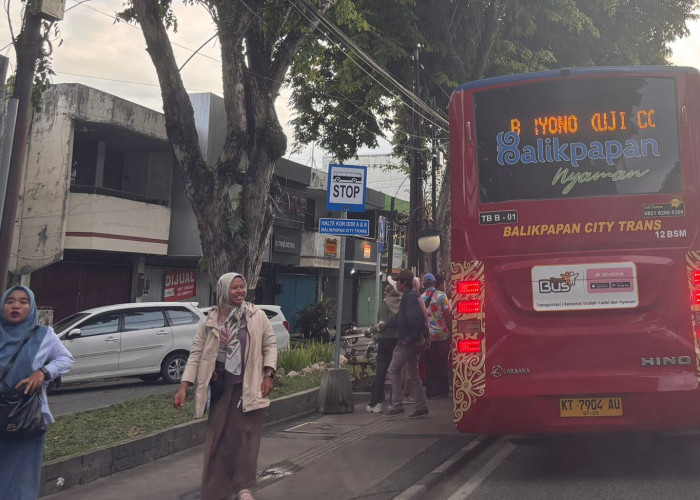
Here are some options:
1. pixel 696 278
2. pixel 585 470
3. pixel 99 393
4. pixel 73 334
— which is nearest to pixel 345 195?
pixel 585 470

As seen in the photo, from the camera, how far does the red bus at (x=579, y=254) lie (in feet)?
19.3

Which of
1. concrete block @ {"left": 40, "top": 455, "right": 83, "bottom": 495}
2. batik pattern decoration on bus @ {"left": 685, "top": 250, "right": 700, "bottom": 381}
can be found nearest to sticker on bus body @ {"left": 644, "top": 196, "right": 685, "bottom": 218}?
batik pattern decoration on bus @ {"left": 685, "top": 250, "right": 700, "bottom": 381}

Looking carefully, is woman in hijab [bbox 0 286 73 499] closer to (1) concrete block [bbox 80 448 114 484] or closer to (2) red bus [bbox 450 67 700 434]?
(1) concrete block [bbox 80 448 114 484]

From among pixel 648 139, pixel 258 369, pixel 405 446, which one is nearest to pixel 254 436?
pixel 258 369

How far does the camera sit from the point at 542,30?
2311 centimetres

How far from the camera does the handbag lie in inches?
181

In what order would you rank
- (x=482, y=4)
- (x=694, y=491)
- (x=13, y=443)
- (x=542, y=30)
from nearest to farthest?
(x=13, y=443), (x=694, y=491), (x=482, y=4), (x=542, y=30)

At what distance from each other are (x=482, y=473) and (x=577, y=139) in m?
3.02

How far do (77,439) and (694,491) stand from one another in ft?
18.8

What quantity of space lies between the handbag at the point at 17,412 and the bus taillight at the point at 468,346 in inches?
131

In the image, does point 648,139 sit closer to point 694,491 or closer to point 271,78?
point 694,491

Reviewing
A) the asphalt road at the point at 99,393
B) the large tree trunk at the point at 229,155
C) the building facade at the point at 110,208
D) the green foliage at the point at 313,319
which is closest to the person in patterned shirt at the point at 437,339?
the large tree trunk at the point at 229,155

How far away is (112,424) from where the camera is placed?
841 cm

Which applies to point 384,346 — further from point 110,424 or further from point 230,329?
point 230,329
